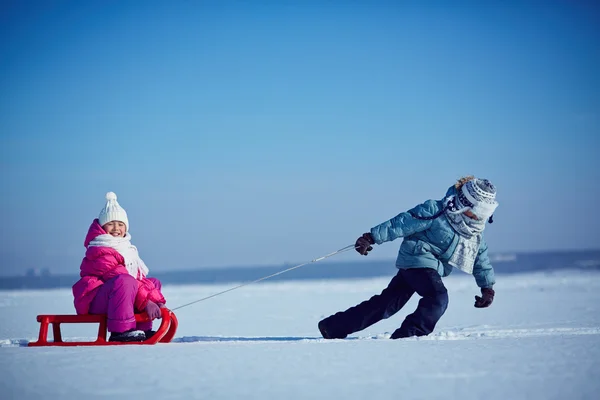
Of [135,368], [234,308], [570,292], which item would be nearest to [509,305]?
[570,292]

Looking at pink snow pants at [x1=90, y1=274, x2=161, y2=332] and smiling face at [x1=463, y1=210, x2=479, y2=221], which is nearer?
pink snow pants at [x1=90, y1=274, x2=161, y2=332]

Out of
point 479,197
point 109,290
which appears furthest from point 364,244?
point 109,290

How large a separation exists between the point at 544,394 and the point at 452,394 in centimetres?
35

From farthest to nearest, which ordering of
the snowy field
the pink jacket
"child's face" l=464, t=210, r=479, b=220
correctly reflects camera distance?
"child's face" l=464, t=210, r=479, b=220
the pink jacket
the snowy field

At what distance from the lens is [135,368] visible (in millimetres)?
2549

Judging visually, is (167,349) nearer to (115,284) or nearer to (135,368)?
A: (135,368)

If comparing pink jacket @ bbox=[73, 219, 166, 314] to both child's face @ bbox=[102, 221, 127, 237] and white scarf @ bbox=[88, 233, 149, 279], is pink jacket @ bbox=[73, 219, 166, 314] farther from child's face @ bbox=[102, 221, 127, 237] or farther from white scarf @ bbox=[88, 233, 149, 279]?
child's face @ bbox=[102, 221, 127, 237]

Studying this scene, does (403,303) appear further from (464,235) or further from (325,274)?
(325,274)

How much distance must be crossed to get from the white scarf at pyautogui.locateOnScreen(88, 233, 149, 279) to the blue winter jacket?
1815 mm

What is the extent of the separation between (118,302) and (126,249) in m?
0.49

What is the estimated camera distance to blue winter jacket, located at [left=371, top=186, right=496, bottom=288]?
4.14 metres

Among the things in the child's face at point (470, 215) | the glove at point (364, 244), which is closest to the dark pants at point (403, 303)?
the glove at point (364, 244)

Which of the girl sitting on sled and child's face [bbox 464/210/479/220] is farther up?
child's face [bbox 464/210/479/220]

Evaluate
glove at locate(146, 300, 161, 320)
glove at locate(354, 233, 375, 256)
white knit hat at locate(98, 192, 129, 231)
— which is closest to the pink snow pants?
glove at locate(146, 300, 161, 320)
